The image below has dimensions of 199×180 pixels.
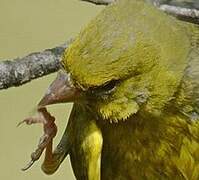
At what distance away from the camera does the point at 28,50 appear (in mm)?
2354

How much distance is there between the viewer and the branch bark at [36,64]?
3.83 feet

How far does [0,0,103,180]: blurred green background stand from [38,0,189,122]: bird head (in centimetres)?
113

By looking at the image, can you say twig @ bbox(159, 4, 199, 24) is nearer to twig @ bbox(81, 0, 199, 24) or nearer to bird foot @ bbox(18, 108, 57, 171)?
twig @ bbox(81, 0, 199, 24)

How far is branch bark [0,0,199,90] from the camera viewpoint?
1.17 metres

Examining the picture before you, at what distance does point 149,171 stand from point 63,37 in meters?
1.15

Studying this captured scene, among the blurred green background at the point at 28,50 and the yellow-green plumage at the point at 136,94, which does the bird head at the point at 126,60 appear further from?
the blurred green background at the point at 28,50

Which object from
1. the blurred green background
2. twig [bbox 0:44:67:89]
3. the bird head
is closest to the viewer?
the bird head

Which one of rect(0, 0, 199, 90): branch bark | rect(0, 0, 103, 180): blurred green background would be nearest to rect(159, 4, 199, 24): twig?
rect(0, 0, 199, 90): branch bark

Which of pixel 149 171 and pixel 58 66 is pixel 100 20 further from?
pixel 149 171

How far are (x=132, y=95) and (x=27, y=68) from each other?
0.56 ft

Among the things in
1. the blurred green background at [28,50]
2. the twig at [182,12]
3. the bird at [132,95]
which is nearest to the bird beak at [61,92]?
→ the bird at [132,95]

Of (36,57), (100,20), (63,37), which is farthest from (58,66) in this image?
(63,37)

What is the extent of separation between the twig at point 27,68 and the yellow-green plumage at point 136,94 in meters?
0.08

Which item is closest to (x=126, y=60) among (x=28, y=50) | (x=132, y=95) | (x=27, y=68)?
(x=132, y=95)
